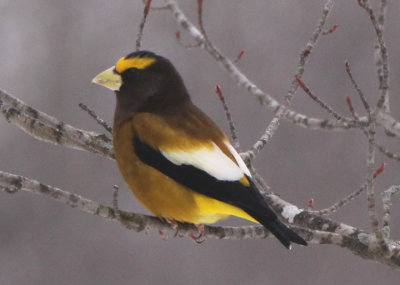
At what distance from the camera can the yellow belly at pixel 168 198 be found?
2.76 meters

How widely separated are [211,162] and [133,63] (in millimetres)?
621

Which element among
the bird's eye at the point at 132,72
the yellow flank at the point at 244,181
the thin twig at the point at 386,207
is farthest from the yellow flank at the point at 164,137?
the thin twig at the point at 386,207

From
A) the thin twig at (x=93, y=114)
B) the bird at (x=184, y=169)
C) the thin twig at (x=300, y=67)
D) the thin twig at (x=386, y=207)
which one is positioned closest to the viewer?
the thin twig at (x=386, y=207)

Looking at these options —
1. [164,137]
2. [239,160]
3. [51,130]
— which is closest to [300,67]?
[239,160]

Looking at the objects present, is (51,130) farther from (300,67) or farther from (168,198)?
(300,67)

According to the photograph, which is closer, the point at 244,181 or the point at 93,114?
the point at 244,181

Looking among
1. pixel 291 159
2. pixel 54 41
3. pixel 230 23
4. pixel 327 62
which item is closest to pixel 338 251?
pixel 291 159

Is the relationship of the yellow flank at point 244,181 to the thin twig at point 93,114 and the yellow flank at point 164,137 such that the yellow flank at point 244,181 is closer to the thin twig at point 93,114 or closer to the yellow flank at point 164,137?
A: the yellow flank at point 164,137

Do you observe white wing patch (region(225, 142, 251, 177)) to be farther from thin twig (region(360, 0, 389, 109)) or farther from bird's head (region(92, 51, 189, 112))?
thin twig (region(360, 0, 389, 109))

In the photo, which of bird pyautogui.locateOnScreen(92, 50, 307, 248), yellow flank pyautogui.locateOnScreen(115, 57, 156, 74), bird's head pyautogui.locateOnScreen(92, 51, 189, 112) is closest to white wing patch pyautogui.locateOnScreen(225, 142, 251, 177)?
bird pyautogui.locateOnScreen(92, 50, 307, 248)

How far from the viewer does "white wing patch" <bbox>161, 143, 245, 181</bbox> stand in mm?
2725

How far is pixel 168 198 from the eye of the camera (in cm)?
276

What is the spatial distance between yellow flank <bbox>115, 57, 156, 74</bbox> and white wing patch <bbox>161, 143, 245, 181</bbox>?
51cm

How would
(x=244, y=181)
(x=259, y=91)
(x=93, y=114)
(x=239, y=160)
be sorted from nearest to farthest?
(x=259, y=91) → (x=244, y=181) → (x=239, y=160) → (x=93, y=114)
